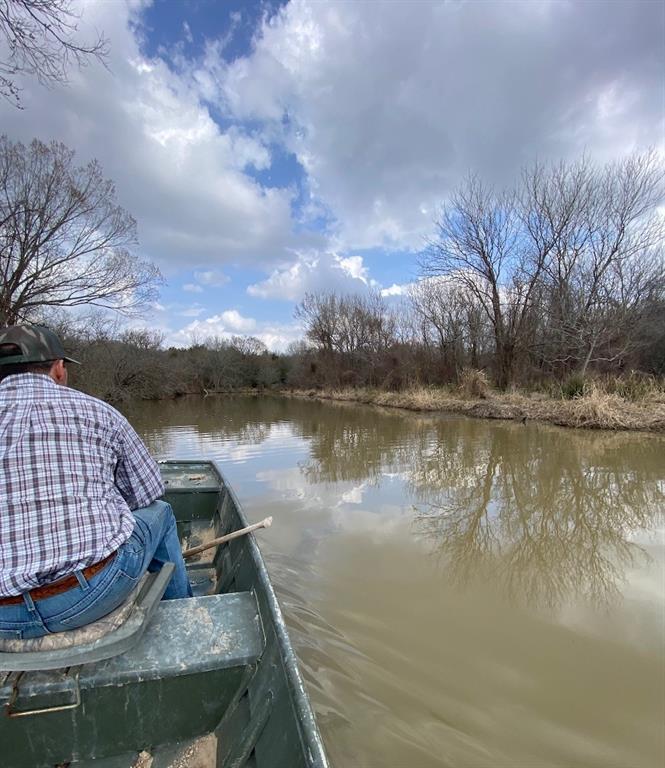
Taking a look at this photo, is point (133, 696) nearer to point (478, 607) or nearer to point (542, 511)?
point (478, 607)

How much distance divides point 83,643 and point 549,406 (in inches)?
574

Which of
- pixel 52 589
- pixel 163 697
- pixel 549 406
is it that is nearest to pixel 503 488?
pixel 163 697

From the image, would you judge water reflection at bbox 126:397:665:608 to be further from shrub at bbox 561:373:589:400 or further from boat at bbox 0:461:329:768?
boat at bbox 0:461:329:768

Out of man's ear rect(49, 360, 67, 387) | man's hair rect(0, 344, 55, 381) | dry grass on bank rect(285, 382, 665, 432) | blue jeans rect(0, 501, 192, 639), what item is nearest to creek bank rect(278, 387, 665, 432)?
dry grass on bank rect(285, 382, 665, 432)

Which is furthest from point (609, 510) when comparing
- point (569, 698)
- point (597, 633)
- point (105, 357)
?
point (105, 357)

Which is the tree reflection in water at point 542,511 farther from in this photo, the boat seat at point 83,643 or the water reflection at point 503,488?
the boat seat at point 83,643

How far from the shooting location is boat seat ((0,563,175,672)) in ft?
5.09

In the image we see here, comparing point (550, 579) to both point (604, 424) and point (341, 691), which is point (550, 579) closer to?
point (341, 691)

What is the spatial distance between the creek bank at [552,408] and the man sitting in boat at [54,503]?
1288cm

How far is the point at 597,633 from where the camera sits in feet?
10.4

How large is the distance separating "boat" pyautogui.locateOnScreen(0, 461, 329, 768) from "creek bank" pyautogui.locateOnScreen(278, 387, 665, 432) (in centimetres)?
1235

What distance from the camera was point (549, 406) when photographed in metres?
13.9

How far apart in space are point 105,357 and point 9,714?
2698cm

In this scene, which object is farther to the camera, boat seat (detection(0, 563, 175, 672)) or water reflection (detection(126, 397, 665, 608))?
water reflection (detection(126, 397, 665, 608))
